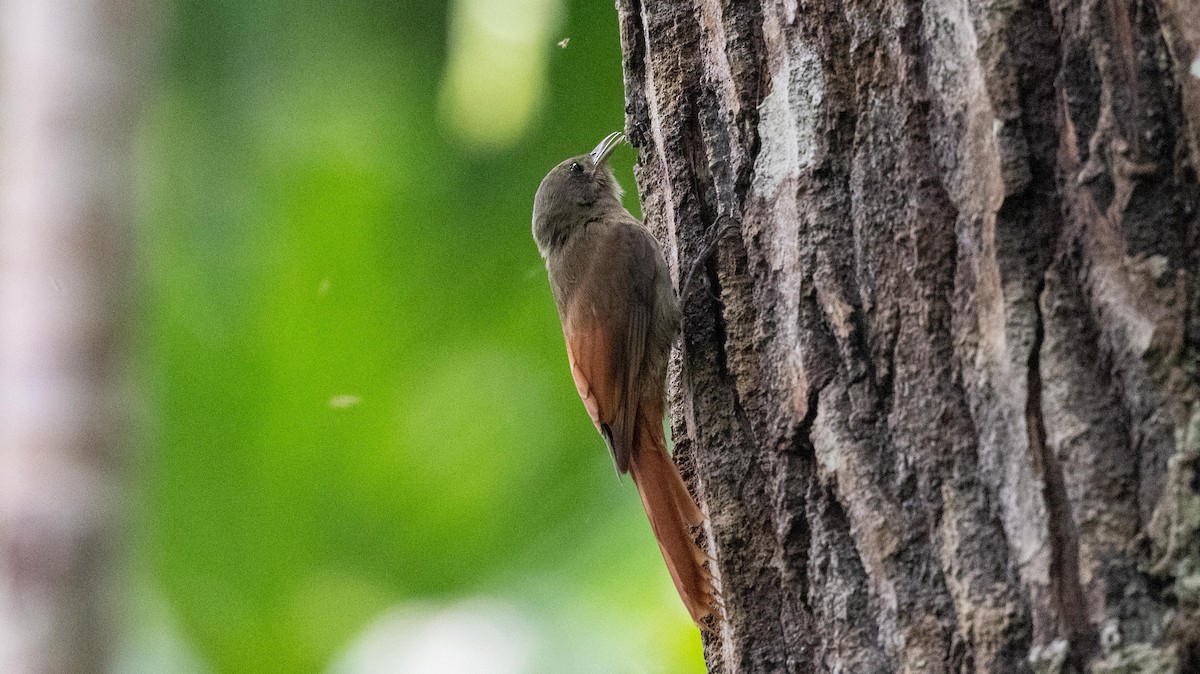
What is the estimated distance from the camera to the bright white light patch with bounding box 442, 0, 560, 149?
4.45 meters

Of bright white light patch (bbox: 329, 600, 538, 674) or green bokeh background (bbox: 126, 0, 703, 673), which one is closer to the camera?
bright white light patch (bbox: 329, 600, 538, 674)

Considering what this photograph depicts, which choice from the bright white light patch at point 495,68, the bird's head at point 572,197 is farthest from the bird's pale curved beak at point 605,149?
the bright white light patch at point 495,68

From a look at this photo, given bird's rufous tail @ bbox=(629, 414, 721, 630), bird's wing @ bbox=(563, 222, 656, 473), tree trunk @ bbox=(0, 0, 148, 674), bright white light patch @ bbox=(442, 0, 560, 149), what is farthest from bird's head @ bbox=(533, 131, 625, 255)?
tree trunk @ bbox=(0, 0, 148, 674)

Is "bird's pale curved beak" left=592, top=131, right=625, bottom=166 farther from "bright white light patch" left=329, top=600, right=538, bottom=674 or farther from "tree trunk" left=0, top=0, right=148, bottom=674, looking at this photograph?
"bright white light patch" left=329, top=600, right=538, bottom=674

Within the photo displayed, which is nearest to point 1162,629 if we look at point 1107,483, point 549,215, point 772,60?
point 1107,483

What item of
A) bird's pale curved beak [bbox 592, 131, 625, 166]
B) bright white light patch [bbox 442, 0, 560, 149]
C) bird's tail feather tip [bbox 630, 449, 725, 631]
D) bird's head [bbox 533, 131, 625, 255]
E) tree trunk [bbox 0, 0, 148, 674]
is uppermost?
bright white light patch [bbox 442, 0, 560, 149]

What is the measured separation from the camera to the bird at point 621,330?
8.52ft

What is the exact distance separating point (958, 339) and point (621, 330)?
6.15ft

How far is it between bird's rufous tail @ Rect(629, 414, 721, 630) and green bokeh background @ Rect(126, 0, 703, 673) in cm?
208

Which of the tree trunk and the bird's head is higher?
the bird's head

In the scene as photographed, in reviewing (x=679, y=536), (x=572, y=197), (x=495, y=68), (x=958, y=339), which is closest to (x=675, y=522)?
(x=679, y=536)

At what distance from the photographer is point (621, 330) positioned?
11.4 feet

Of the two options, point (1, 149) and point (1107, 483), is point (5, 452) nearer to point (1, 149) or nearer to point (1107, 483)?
point (1, 149)

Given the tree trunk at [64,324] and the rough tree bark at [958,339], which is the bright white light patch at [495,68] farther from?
the rough tree bark at [958,339]
